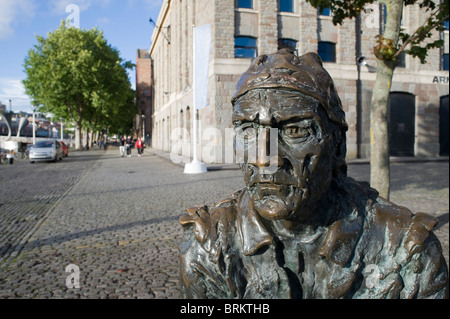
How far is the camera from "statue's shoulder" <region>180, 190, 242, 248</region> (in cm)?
144

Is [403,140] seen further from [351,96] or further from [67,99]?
[67,99]

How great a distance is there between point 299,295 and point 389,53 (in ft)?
16.5

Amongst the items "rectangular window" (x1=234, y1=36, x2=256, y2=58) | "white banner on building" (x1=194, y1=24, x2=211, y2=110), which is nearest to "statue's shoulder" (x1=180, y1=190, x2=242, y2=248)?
"white banner on building" (x1=194, y1=24, x2=211, y2=110)

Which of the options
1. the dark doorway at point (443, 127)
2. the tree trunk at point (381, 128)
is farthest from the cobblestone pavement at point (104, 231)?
the dark doorway at point (443, 127)

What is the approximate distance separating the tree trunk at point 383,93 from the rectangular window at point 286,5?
14.7 metres

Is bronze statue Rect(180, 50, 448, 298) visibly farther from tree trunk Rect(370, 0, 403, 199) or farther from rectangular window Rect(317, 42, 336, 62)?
rectangular window Rect(317, 42, 336, 62)

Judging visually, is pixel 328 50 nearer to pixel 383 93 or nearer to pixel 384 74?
pixel 384 74

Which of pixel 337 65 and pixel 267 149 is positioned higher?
pixel 337 65

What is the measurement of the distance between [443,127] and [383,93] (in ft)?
66.3

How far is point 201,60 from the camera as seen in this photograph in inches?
537

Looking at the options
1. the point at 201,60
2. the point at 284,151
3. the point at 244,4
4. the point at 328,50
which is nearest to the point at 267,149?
the point at 284,151

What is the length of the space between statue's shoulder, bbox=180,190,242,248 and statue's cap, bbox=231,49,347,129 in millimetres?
455

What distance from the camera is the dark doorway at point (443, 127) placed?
72.5 ft
